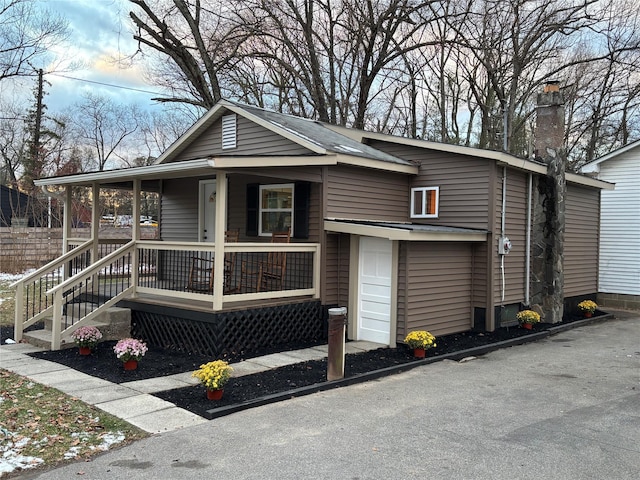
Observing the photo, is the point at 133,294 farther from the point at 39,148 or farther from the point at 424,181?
the point at 39,148

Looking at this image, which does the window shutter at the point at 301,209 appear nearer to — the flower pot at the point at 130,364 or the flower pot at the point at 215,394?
the flower pot at the point at 130,364

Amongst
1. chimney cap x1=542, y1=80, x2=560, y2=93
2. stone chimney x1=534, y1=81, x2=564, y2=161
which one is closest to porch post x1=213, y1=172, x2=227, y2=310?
stone chimney x1=534, y1=81, x2=564, y2=161

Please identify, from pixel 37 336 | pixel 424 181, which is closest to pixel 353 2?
pixel 424 181

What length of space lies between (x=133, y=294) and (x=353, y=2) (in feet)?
51.0

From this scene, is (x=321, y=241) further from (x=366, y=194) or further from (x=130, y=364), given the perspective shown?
(x=130, y=364)

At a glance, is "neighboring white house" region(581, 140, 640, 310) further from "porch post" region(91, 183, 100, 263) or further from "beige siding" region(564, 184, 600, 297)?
"porch post" region(91, 183, 100, 263)

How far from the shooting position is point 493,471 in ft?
12.9

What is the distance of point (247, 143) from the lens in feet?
34.6

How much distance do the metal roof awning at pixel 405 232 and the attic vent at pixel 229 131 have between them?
324 centimetres

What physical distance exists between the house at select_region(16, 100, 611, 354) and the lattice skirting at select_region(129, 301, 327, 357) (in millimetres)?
19

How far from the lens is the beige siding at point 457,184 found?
31.7ft

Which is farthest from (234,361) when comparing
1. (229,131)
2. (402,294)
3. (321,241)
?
(229,131)

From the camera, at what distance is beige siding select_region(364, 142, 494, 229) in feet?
31.7

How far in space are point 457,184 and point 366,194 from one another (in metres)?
1.82
